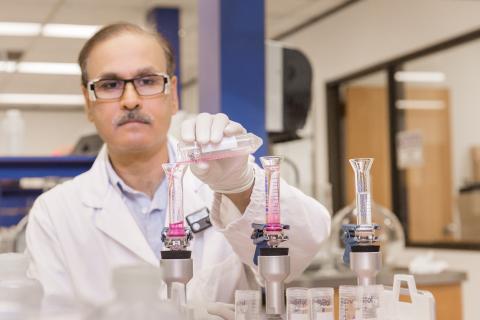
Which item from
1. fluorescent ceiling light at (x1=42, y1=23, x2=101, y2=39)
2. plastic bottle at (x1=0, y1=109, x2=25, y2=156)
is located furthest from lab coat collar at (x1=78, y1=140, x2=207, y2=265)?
fluorescent ceiling light at (x1=42, y1=23, x2=101, y2=39)

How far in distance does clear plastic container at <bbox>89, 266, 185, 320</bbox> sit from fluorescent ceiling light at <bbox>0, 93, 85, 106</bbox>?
9757 mm

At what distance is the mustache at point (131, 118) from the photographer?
1.77 metres

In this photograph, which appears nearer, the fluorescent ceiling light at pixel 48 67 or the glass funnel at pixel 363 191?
the glass funnel at pixel 363 191

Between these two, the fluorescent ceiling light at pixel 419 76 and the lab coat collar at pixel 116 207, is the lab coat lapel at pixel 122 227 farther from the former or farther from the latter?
the fluorescent ceiling light at pixel 419 76

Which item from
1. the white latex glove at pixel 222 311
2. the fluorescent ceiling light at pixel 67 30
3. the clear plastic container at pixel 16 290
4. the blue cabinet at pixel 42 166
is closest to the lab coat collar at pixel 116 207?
the white latex glove at pixel 222 311

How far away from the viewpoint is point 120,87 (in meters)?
1.80

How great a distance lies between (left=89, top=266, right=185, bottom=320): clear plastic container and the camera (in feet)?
2.07

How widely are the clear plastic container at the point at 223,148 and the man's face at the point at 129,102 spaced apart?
2.00 feet

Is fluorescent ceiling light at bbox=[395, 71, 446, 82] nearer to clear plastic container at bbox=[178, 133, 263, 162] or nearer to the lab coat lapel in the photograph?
the lab coat lapel

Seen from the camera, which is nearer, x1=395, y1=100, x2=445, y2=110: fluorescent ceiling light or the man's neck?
the man's neck

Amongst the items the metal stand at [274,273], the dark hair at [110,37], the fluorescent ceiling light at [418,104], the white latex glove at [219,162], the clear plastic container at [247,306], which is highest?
the fluorescent ceiling light at [418,104]

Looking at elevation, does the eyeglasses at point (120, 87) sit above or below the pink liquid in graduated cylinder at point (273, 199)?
above

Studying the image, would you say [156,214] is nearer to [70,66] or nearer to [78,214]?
[78,214]

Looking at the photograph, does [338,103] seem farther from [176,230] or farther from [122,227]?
[176,230]
